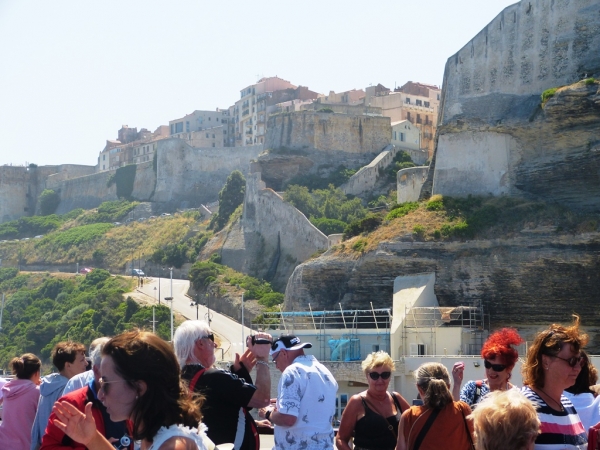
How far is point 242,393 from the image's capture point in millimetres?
6664

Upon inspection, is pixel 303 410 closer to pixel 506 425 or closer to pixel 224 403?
pixel 224 403

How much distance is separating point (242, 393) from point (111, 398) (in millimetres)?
1846

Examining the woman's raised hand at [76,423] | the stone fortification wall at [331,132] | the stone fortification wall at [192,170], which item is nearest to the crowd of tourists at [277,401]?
the woman's raised hand at [76,423]

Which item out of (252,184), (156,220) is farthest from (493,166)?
(156,220)

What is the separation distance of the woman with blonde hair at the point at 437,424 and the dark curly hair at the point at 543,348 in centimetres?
79

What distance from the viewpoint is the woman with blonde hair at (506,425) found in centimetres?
503

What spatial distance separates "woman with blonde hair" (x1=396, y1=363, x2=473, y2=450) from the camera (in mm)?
6816

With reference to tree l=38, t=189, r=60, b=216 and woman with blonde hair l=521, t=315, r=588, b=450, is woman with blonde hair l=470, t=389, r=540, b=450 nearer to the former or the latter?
woman with blonde hair l=521, t=315, r=588, b=450

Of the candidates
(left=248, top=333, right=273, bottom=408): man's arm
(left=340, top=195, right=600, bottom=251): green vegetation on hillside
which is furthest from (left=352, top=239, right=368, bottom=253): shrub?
(left=248, top=333, right=273, bottom=408): man's arm

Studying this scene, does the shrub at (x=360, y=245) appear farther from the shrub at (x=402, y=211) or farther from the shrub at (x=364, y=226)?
the shrub at (x=402, y=211)

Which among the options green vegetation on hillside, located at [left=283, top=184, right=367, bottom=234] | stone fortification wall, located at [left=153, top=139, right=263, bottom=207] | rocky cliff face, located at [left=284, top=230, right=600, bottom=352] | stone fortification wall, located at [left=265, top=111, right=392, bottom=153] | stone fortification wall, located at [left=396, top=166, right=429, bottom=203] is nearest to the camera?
rocky cliff face, located at [left=284, top=230, right=600, bottom=352]

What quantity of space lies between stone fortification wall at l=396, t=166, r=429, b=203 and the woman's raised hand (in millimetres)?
38071

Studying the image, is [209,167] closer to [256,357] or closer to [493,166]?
[493,166]

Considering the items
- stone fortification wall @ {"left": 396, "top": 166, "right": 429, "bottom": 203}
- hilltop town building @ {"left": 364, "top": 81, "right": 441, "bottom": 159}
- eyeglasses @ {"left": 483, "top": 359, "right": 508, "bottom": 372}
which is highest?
hilltop town building @ {"left": 364, "top": 81, "right": 441, "bottom": 159}
